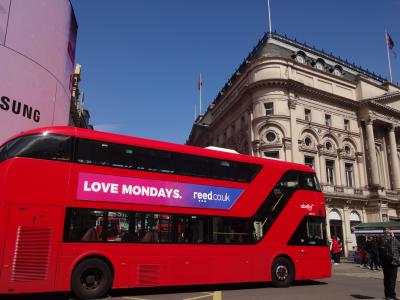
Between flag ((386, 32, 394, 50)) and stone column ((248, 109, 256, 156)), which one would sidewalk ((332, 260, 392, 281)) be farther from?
flag ((386, 32, 394, 50))

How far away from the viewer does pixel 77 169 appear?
10.4 meters

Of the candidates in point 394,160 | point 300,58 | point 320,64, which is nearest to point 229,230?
point 300,58

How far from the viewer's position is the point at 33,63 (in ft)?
60.4

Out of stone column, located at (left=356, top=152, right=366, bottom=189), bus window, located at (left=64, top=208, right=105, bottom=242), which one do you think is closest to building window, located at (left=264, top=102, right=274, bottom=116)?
stone column, located at (left=356, top=152, right=366, bottom=189)

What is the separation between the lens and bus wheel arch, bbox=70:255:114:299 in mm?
10023

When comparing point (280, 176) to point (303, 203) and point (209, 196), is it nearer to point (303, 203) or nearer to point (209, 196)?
point (303, 203)

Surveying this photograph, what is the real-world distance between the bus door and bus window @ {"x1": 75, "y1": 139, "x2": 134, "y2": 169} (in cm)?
158

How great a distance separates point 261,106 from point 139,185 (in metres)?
28.1

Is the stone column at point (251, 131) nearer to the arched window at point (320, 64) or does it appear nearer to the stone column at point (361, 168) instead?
the arched window at point (320, 64)

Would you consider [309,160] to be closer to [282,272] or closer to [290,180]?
[290,180]

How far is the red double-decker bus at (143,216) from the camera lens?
9641 millimetres

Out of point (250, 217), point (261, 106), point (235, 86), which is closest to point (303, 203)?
point (250, 217)

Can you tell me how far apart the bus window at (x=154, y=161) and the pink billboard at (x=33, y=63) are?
330 inches

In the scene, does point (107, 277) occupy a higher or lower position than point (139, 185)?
lower
